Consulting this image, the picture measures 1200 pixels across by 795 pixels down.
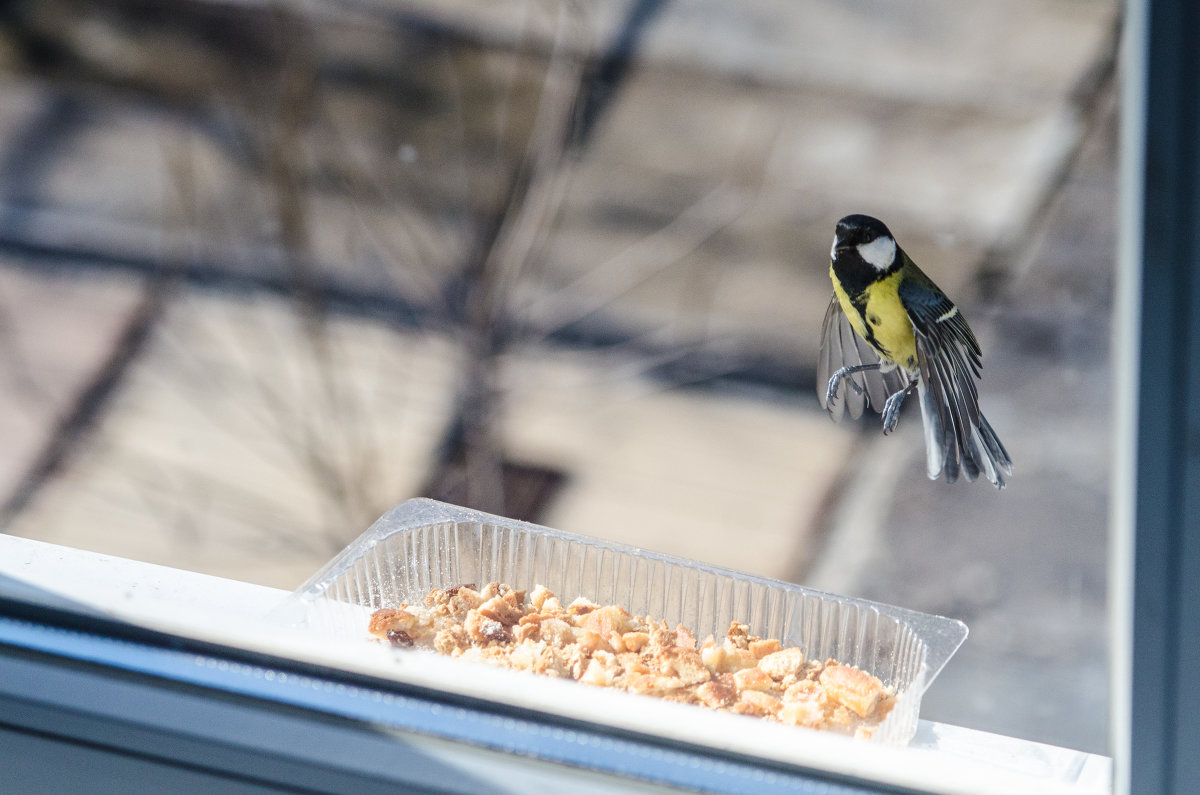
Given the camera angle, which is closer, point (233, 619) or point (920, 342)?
point (920, 342)

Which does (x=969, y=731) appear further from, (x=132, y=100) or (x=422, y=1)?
(x=132, y=100)

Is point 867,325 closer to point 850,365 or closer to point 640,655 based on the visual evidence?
point 850,365

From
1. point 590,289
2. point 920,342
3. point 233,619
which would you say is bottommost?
point 233,619

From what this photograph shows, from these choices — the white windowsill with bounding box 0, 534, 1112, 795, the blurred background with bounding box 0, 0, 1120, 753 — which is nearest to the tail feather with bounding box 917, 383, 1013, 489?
the white windowsill with bounding box 0, 534, 1112, 795

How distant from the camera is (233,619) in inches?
21.9

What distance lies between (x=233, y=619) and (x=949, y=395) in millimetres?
360

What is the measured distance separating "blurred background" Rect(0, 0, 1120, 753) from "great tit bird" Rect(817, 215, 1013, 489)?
1.01 metres

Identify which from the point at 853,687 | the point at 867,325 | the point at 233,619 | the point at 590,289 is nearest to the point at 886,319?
the point at 867,325

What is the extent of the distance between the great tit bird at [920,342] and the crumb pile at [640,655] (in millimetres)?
192

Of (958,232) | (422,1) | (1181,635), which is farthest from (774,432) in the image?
(1181,635)

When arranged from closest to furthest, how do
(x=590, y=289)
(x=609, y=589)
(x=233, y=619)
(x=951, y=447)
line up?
(x=951, y=447)
(x=233, y=619)
(x=609, y=589)
(x=590, y=289)

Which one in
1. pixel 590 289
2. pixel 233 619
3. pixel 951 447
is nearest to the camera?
pixel 951 447

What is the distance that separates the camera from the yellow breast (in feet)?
1.33

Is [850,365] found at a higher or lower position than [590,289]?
lower
